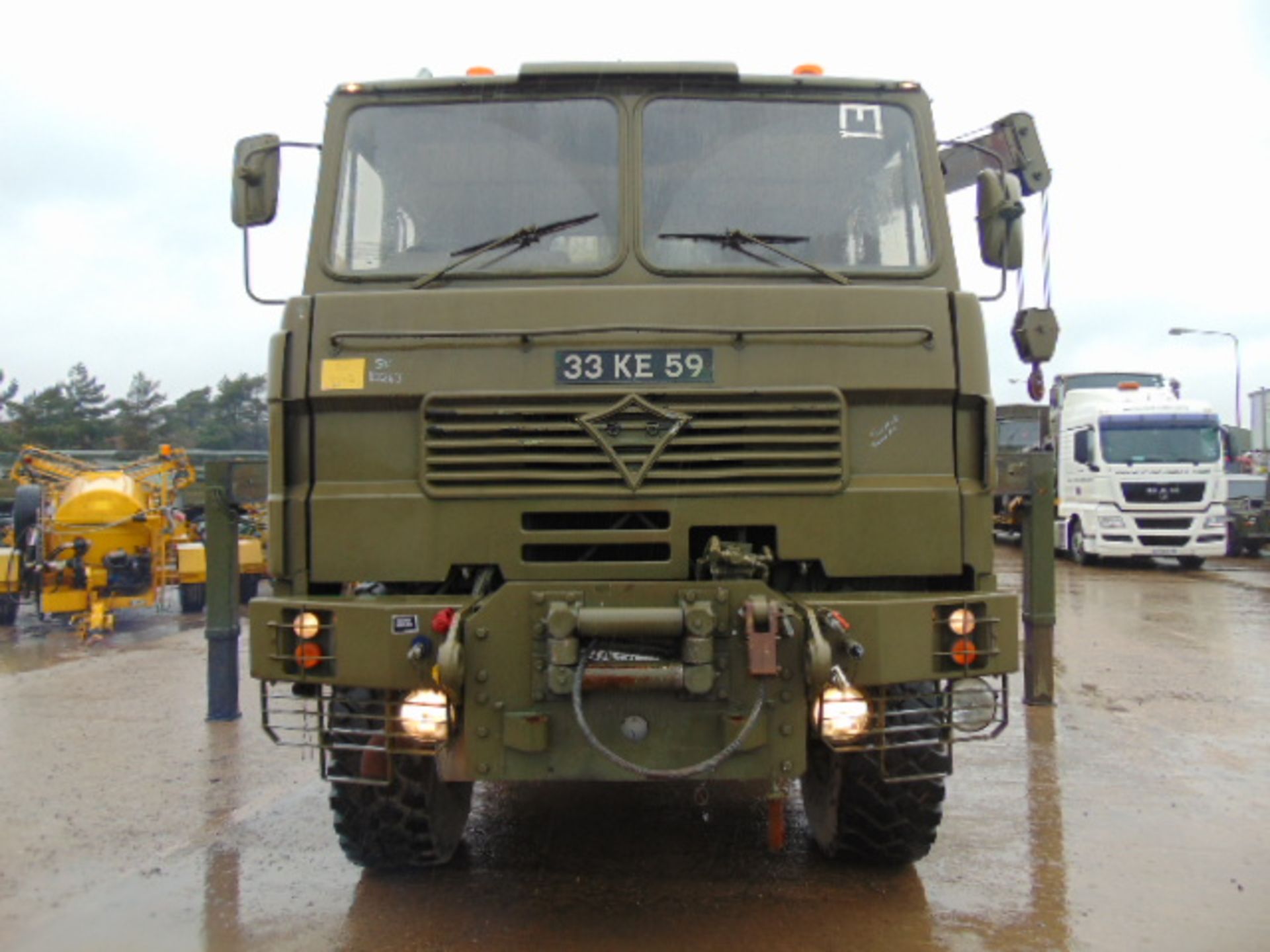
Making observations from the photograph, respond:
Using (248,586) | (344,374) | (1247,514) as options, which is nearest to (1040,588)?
(344,374)

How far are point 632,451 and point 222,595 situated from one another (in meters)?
4.34

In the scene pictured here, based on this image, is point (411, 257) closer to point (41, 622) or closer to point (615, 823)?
point (615, 823)

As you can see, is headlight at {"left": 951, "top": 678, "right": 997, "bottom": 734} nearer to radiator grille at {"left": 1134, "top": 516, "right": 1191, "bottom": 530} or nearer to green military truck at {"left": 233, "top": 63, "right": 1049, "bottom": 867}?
green military truck at {"left": 233, "top": 63, "right": 1049, "bottom": 867}

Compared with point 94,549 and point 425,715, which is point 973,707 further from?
→ point 94,549

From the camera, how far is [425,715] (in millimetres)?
3922

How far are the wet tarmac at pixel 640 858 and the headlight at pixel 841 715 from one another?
2.40ft

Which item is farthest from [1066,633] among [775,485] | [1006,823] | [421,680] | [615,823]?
[421,680]

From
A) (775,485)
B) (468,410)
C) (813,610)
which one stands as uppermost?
(468,410)

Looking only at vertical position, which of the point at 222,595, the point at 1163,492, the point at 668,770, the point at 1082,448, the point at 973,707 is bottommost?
the point at 668,770

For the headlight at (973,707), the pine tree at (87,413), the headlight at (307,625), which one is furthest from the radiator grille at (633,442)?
the pine tree at (87,413)

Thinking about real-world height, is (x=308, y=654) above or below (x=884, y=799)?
above

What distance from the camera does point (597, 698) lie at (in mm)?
3730

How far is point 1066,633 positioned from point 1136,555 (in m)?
9.66

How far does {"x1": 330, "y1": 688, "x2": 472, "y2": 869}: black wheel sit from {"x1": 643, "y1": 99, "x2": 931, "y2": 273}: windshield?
2.16 m
